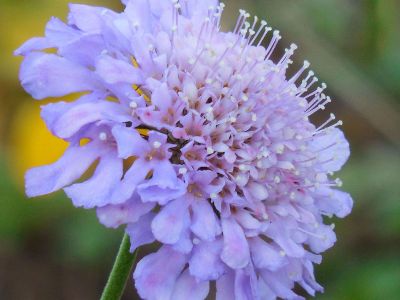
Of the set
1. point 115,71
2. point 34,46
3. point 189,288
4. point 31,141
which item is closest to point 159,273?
point 189,288

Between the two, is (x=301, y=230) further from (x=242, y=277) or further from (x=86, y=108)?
(x=86, y=108)

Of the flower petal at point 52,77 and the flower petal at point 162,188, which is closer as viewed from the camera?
the flower petal at point 162,188

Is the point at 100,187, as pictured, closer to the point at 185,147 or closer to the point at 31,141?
the point at 185,147

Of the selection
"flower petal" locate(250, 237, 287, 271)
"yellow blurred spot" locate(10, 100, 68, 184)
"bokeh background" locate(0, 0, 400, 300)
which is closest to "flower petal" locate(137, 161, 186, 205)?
"flower petal" locate(250, 237, 287, 271)

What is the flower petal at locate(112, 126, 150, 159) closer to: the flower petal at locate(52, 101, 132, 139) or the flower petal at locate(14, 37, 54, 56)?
the flower petal at locate(52, 101, 132, 139)

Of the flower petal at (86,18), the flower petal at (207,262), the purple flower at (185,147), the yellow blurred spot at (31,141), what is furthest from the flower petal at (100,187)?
the yellow blurred spot at (31,141)

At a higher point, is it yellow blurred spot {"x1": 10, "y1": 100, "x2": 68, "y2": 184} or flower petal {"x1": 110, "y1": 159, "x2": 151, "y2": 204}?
flower petal {"x1": 110, "y1": 159, "x2": 151, "y2": 204}

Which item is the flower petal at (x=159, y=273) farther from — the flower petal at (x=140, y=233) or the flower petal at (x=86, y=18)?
the flower petal at (x=86, y=18)

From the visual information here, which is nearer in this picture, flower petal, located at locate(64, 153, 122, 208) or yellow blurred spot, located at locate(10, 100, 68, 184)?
flower petal, located at locate(64, 153, 122, 208)
